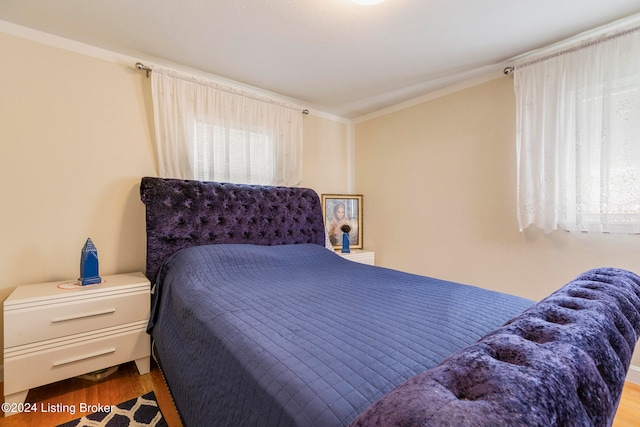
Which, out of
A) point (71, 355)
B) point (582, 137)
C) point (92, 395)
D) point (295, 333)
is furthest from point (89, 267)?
point (582, 137)

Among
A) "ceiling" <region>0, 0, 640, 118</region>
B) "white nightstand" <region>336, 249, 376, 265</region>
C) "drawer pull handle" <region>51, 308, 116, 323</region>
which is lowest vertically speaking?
"drawer pull handle" <region>51, 308, 116, 323</region>

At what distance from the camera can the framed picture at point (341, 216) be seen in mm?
3316

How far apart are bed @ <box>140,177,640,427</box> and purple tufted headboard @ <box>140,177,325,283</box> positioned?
1 centimetres

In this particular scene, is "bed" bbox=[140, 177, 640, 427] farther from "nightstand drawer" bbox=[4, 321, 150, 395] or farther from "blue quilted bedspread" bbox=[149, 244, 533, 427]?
"nightstand drawer" bbox=[4, 321, 150, 395]

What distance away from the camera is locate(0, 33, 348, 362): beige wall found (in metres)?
1.83

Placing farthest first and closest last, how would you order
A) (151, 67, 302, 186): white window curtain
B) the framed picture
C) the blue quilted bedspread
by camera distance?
the framed picture
(151, 67, 302, 186): white window curtain
the blue quilted bedspread

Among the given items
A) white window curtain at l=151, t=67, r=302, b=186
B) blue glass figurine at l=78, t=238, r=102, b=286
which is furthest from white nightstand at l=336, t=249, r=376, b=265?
blue glass figurine at l=78, t=238, r=102, b=286

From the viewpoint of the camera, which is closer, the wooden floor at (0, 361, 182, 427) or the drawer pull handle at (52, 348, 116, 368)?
the wooden floor at (0, 361, 182, 427)

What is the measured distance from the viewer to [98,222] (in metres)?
2.10

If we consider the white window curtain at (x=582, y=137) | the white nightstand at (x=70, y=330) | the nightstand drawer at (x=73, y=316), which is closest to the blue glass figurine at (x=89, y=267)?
the white nightstand at (x=70, y=330)

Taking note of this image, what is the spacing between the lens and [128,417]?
151 centimetres

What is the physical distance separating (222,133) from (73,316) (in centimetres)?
172

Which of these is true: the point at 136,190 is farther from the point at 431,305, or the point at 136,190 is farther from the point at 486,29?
the point at 486,29

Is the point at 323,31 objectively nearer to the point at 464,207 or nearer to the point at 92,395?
the point at 464,207
